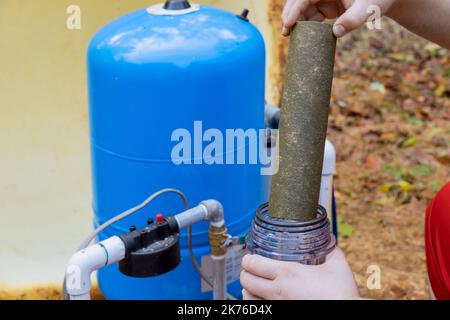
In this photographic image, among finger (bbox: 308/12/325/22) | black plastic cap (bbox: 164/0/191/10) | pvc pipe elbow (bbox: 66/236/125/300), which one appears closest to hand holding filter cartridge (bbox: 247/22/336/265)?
finger (bbox: 308/12/325/22)

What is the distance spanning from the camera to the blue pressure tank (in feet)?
6.77

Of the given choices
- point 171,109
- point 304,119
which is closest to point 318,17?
point 304,119

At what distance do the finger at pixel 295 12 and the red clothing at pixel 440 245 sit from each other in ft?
2.21

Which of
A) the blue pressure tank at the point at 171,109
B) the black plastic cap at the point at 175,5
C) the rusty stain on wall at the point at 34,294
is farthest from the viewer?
the rusty stain on wall at the point at 34,294

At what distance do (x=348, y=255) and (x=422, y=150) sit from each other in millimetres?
1146

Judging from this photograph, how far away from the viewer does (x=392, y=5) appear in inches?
71.7

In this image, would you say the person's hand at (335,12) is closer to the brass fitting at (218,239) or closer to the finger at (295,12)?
the finger at (295,12)

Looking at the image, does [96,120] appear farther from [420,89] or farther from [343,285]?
[420,89]

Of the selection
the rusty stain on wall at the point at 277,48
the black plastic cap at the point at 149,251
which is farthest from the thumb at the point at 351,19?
the rusty stain on wall at the point at 277,48

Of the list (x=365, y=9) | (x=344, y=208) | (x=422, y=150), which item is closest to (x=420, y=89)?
(x=422, y=150)

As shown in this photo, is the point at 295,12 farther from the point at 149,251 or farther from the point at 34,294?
the point at 34,294

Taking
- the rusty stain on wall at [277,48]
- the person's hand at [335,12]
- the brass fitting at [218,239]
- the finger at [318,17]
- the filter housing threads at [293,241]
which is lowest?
the brass fitting at [218,239]

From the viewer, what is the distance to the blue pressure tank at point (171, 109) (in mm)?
2062

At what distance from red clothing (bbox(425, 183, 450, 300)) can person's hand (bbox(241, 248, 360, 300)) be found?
0.43m
